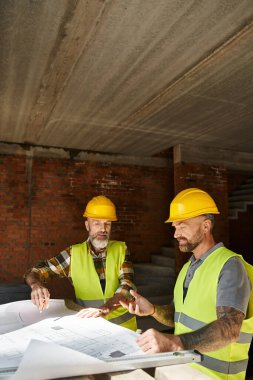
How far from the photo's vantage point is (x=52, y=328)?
1.76m

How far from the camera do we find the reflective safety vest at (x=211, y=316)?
177cm

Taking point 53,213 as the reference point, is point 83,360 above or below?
below

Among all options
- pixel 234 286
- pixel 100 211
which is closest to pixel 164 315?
pixel 234 286

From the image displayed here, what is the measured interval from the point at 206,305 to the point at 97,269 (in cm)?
128

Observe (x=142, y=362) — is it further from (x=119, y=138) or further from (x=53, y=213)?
(x=53, y=213)

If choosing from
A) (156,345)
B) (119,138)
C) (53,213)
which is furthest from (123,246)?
(53,213)

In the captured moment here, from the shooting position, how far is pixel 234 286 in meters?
1.75

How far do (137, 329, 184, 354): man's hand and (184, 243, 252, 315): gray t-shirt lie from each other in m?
0.41

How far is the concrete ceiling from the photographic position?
2.69 metres

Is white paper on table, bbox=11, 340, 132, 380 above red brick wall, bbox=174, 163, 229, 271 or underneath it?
underneath

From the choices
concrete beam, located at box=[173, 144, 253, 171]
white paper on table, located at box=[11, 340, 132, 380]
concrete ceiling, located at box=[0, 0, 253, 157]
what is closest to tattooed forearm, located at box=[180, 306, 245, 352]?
white paper on table, located at box=[11, 340, 132, 380]

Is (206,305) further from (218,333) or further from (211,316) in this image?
(218,333)

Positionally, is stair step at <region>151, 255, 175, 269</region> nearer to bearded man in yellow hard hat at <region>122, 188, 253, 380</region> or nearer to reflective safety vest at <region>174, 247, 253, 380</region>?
bearded man in yellow hard hat at <region>122, 188, 253, 380</region>

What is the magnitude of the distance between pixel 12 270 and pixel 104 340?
567 centimetres
